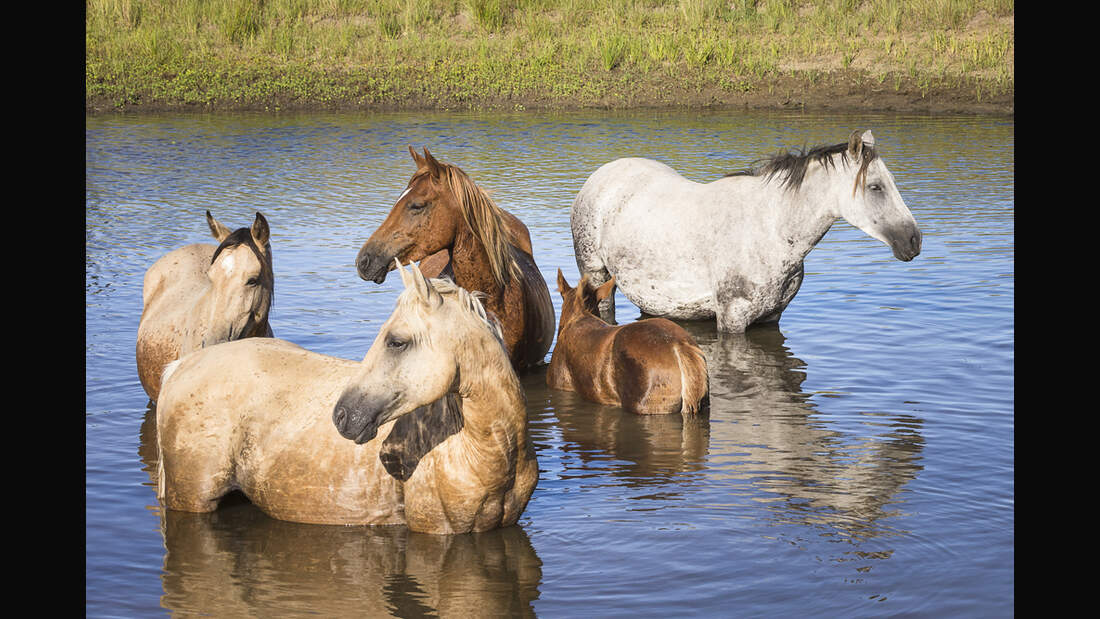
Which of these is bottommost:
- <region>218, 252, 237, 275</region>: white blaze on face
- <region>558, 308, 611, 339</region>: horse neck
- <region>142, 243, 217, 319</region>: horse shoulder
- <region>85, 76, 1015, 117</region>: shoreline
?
<region>558, 308, 611, 339</region>: horse neck

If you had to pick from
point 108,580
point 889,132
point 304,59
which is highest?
point 304,59

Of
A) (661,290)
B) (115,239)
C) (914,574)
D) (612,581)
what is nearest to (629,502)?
(612,581)

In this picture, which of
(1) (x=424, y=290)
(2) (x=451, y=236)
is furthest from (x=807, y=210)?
(1) (x=424, y=290)

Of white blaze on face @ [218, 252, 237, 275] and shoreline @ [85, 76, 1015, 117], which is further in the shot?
shoreline @ [85, 76, 1015, 117]

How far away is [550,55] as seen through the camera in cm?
2394

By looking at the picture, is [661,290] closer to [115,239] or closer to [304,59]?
[115,239]

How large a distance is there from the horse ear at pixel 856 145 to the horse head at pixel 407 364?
457cm

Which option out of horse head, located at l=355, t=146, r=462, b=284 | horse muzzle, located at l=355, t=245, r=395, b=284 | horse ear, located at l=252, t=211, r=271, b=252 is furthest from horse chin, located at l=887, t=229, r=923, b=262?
horse ear, located at l=252, t=211, r=271, b=252

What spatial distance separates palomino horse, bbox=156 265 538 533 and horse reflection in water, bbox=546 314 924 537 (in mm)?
1406

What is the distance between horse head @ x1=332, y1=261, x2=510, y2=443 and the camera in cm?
A: 451

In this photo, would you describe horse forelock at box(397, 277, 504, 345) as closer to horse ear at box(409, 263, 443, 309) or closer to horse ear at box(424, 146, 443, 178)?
horse ear at box(409, 263, 443, 309)

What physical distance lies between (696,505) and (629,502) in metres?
0.32

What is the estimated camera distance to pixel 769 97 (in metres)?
21.6

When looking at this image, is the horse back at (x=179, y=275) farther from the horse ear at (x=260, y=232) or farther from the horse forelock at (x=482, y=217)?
the horse forelock at (x=482, y=217)
